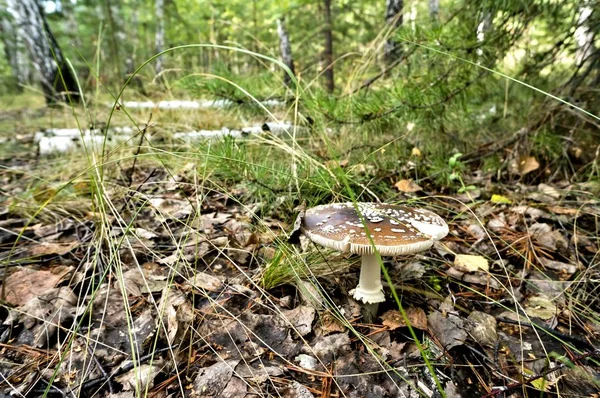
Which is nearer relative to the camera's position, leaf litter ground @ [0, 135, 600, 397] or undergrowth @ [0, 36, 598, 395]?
leaf litter ground @ [0, 135, 600, 397]

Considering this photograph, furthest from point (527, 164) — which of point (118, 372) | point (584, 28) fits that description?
point (118, 372)

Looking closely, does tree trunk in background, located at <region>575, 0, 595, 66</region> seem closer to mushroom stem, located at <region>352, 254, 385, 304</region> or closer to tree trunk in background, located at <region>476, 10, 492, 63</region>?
tree trunk in background, located at <region>476, 10, 492, 63</region>

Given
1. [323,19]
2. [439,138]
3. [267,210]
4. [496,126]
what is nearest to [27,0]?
[323,19]

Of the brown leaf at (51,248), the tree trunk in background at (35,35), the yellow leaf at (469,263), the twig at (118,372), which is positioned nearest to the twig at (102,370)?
the twig at (118,372)

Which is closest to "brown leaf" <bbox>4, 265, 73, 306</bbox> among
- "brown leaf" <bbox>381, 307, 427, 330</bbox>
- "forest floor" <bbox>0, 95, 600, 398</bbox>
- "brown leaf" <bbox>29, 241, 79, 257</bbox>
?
"forest floor" <bbox>0, 95, 600, 398</bbox>

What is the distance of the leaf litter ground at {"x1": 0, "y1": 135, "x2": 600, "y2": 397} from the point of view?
4.12ft

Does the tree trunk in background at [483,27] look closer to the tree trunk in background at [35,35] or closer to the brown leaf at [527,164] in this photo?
the brown leaf at [527,164]

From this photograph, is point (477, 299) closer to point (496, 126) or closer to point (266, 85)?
point (266, 85)

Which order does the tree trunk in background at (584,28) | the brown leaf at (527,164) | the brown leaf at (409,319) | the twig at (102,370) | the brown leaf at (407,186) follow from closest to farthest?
the twig at (102,370), the brown leaf at (409,319), the tree trunk in background at (584,28), the brown leaf at (407,186), the brown leaf at (527,164)

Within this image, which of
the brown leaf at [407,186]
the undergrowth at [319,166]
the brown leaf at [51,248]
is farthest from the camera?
the brown leaf at [407,186]

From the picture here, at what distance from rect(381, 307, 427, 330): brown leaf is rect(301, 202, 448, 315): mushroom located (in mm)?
87

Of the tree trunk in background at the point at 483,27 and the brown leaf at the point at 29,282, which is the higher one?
the tree trunk in background at the point at 483,27

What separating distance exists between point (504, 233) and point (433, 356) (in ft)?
3.71

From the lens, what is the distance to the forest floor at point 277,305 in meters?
1.26
